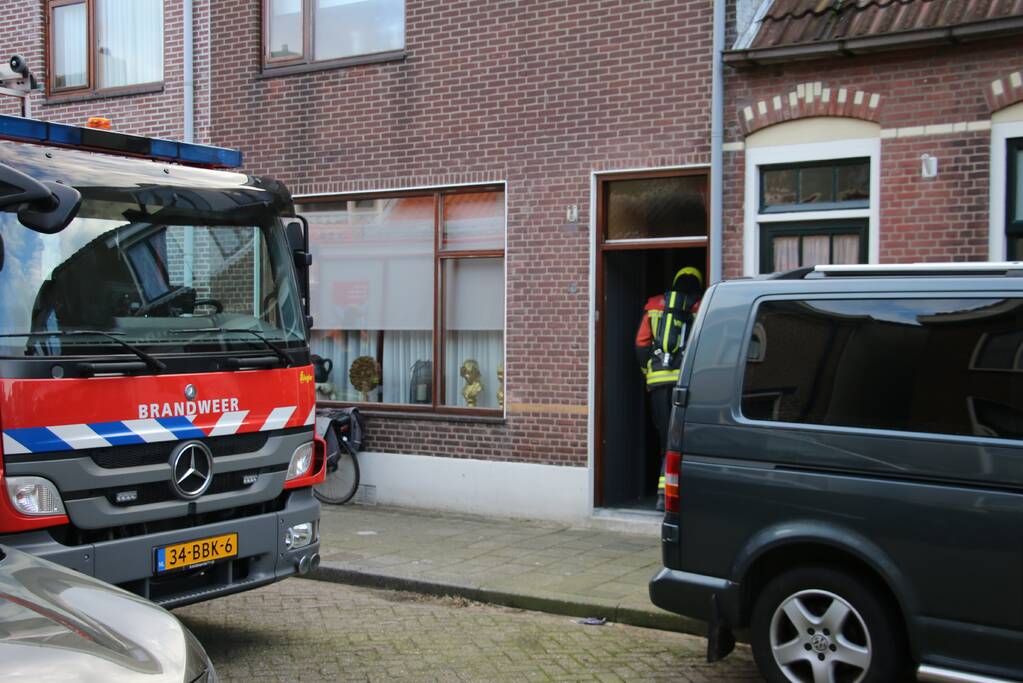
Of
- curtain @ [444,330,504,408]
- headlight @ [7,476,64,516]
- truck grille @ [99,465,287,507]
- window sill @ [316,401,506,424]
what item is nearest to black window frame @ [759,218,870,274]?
curtain @ [444,330,504,408]

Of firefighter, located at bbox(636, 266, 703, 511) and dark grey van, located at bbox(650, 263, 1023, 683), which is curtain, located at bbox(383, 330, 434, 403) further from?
dark grey van, located at bbox(650, 263, 1023, 683)

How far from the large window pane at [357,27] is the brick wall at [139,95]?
5.09 feet

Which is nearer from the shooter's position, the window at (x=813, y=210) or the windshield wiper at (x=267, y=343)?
the windshield wiper at (x=267, y=343)

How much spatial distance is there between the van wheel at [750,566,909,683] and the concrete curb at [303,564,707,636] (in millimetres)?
1499

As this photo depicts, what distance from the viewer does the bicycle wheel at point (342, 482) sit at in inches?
452

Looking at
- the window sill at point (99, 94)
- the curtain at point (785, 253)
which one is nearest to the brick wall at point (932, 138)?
the curtain at point (785, 253)

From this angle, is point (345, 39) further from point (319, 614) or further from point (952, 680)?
point (952, 680)

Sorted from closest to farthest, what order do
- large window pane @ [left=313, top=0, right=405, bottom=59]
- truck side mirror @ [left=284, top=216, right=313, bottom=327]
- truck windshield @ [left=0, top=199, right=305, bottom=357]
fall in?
1. truck windshield @ [left=0, top=199, right=305, bottom=357]
2. truck side mirror @ [left=284, top=216, right=313, bottom=327]
3. large window pane @ [left=313, top=0, right=405, bottom=59]

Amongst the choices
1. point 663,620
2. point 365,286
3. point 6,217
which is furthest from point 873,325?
point 365,286

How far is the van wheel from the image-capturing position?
5078 millimetres

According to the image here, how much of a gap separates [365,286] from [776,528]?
24.0 ft

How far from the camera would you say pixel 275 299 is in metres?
6.71

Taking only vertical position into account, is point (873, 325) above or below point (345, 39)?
below

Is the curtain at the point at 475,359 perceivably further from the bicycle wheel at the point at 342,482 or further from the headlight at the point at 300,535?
the headlight at the point at 300,535
